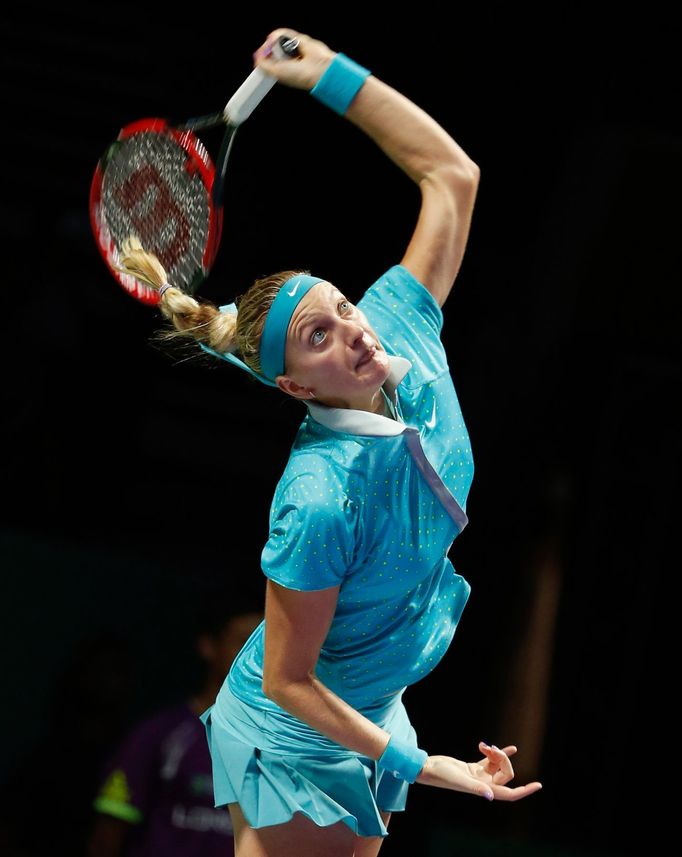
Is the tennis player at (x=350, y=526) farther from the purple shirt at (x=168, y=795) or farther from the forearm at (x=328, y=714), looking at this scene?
the purple shirt at (x=168, y=795)

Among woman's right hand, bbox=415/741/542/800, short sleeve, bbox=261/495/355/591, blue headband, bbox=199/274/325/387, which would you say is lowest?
woman's right hand, bbox=415/741/542/800

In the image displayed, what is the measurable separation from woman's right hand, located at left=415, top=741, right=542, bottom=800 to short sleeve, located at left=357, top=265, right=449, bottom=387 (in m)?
0.50

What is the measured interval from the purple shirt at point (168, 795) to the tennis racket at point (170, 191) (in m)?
1.26

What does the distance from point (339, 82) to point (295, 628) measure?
784mm

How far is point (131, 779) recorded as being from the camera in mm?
2975

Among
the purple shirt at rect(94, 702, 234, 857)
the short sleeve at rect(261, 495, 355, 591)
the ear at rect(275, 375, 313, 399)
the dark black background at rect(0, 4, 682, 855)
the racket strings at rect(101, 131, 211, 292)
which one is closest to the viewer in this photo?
the short sleeve at rect(261, 495, 355, 591)

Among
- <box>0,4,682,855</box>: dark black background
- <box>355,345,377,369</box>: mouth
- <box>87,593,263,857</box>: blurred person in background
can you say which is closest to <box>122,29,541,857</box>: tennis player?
<box>355,345,377,369</box>: mouth

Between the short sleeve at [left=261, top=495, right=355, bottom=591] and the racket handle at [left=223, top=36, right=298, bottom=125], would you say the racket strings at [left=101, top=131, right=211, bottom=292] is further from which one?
the short sleeve at [left=261, top=495, right=355, bottom=591]

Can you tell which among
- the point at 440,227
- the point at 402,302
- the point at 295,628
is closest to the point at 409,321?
the point at 402,302

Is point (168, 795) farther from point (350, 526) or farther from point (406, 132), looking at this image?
point (406, 132)

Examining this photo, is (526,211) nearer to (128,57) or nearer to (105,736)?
(128,57)

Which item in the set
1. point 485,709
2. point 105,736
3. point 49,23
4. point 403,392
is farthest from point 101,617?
point 403,392

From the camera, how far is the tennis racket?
203cm

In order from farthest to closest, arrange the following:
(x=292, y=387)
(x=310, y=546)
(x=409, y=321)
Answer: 1. (x=409, y=321)
2. (x=292, y=387)
3. (x=310, y=546)
